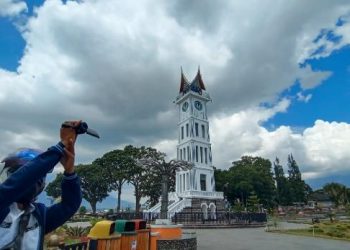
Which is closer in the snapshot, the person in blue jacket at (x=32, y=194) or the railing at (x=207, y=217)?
the person in blue jacket at (x=32, y=194)

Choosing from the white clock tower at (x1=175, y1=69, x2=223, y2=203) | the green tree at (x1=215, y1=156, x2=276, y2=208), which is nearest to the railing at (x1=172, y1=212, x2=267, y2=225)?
the white clock tower at (x1=175, y1=69, x2=223, y2=203)

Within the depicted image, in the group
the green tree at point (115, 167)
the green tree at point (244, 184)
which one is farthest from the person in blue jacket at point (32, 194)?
the green tree at point (244, 184)

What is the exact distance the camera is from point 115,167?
43.3 meters

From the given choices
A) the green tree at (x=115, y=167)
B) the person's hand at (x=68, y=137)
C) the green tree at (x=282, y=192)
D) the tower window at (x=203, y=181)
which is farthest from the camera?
the green tree at (x=282, y=192)

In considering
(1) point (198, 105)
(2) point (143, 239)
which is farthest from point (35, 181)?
(1) point (198, 105)

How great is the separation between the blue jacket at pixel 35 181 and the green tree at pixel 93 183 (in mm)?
43304

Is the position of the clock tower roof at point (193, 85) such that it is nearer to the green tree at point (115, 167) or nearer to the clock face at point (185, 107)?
the clock face at point (185, 107)

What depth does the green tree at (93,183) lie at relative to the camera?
144 ft

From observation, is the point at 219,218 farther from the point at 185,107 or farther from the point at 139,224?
the point at 139,224

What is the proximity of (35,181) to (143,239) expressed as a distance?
5.89 meters

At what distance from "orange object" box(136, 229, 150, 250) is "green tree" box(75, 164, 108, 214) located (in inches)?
1494

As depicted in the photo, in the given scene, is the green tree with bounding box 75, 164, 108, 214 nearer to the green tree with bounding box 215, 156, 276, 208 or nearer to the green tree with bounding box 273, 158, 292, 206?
the green tree with bounding box 215, 156, 276, 208

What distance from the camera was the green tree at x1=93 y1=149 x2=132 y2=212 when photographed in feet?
137

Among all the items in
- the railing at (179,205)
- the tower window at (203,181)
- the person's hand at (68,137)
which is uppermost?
the tower window at (203,181)
